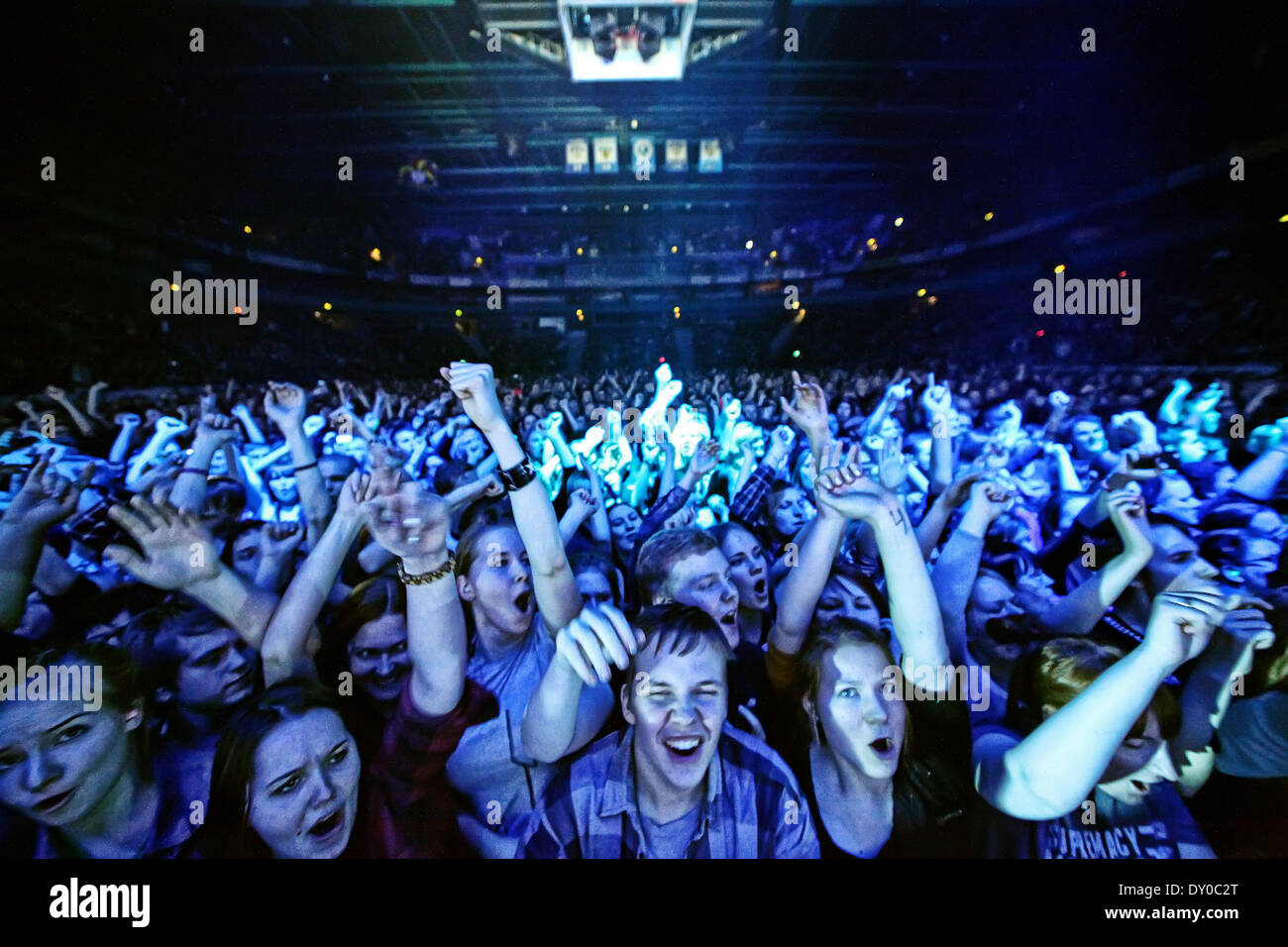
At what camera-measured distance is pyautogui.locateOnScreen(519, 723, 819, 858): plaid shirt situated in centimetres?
197

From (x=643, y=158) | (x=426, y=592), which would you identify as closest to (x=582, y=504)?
(x=426, y=592)

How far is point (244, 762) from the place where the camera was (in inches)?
69.7

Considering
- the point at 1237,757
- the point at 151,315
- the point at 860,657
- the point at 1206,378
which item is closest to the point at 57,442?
the point at 151,315

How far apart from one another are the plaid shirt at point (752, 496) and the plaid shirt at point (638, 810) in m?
0.83

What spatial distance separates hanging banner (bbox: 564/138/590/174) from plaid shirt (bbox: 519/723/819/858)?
227 centimetres

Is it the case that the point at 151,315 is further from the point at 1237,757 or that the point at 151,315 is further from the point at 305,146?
the point at 1237,757

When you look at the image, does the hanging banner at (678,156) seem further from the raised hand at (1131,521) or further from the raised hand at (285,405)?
the raised hand at (1131,521)

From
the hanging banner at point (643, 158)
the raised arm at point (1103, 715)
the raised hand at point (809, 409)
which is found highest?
the hanging banner at point (643, 158)

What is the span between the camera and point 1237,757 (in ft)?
6.79

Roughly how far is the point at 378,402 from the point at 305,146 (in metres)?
1.16

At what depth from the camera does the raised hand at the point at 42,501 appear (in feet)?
6.53

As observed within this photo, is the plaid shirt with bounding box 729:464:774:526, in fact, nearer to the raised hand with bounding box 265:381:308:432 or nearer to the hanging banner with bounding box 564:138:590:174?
the hanging banner with bounding box 564:138:590:174
